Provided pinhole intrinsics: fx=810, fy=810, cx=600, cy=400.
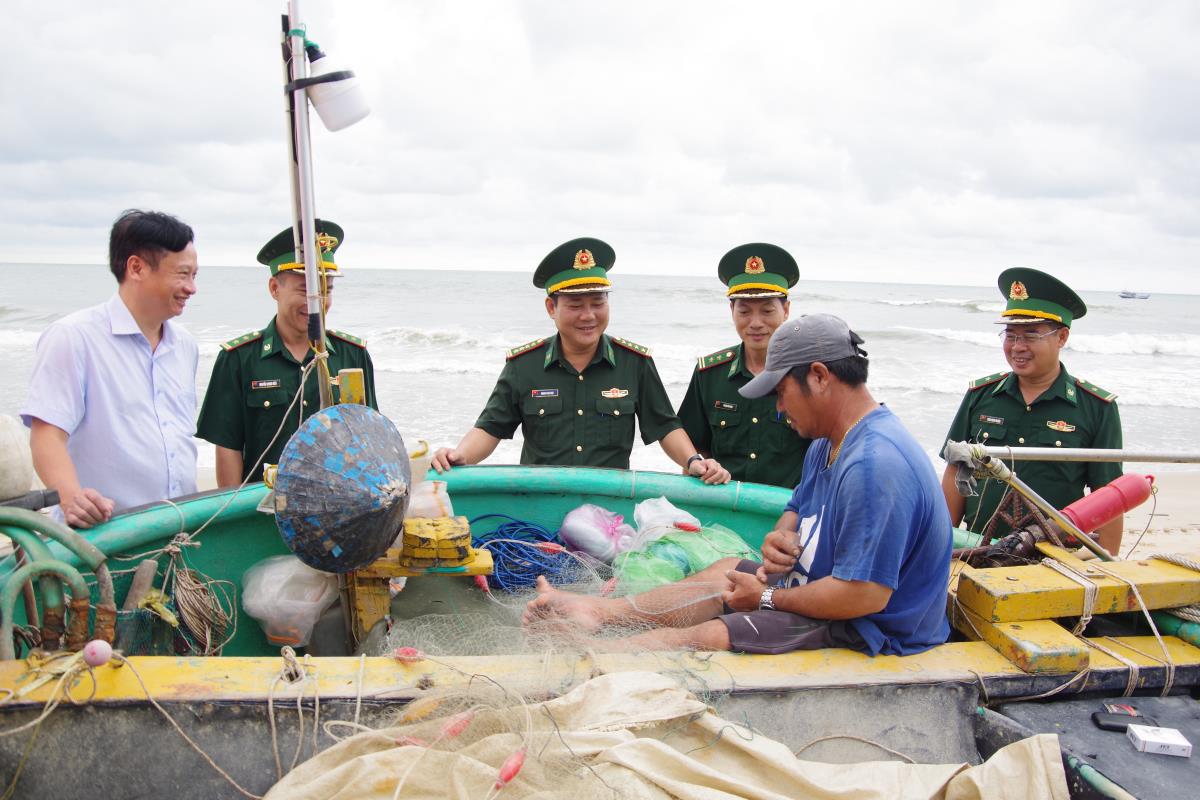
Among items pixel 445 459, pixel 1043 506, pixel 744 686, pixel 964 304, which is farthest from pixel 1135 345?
pixel 744 686

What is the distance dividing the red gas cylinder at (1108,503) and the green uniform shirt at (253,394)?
2952mm

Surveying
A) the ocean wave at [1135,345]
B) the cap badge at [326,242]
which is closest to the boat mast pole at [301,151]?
the cap badge at [326,242]

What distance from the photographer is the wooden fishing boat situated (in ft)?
6.64

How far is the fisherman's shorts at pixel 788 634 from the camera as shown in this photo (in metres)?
2.40

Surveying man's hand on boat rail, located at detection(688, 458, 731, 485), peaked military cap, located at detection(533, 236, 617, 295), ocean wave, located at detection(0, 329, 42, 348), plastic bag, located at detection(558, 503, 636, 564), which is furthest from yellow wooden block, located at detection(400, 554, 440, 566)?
ocean wave, located at detection(0, 329, 42, 348)

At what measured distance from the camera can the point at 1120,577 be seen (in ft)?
8.52

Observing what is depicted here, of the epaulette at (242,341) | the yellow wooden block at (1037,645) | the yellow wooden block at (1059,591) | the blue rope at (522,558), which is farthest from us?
the epaulette at (242,341)

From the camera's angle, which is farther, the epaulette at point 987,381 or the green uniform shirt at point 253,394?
the epaulette at point 987,381

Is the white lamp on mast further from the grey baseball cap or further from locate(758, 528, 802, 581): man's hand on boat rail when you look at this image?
locate(758, 528, 802, 581): man's hand on boat rail

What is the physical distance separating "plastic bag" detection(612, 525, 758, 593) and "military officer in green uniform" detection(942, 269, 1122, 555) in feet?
3.75

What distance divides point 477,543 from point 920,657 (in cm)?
188

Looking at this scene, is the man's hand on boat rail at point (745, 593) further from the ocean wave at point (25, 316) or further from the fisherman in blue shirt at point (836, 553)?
the ocean wave at point (25, 316)

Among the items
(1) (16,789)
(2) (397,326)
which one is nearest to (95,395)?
(1) (16,789)

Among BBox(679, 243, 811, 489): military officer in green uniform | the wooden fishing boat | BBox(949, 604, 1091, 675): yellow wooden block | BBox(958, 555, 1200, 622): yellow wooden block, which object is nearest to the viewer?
the wooden fishing boat
